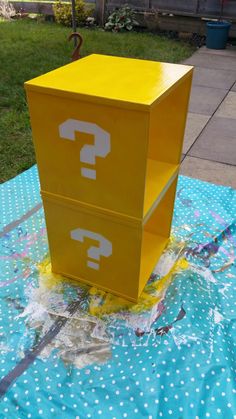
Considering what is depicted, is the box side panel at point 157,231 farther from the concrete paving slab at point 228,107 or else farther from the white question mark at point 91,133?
the concrete paving slab at point 228,107

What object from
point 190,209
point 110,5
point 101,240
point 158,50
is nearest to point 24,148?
point 190,209

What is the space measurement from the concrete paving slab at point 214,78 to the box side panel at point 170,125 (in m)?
3.30

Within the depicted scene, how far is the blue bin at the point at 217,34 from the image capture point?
5.78 m

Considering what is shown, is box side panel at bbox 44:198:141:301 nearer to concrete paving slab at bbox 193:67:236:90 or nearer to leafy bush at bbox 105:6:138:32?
concrete paving slab at bbox 193:67:236:90

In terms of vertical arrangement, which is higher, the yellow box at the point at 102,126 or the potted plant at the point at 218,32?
the yellow box at the point at 102,126

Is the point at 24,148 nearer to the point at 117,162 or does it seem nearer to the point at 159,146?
the point at 159,146

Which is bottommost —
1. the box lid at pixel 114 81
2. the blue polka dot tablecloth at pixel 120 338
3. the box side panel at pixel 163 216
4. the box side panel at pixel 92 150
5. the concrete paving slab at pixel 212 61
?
the blue polka dot tablecloth at pixel 120 338

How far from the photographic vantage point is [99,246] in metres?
1.58

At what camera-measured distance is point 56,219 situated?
1.61 meters

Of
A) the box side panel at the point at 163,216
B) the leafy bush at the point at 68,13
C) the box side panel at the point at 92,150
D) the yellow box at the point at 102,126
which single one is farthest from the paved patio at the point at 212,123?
the leafy bush at the point at 68,13

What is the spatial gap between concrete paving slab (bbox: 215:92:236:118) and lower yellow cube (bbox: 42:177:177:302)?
7.65 ft

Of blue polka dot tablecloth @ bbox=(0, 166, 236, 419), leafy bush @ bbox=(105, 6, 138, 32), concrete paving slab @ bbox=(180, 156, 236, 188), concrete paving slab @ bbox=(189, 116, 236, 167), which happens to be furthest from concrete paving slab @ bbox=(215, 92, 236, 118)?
leafy bush @ bbox=(105, 6, 138, 32)

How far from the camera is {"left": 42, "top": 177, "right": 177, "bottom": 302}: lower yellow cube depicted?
1.46m

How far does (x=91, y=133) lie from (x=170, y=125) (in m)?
0.56
